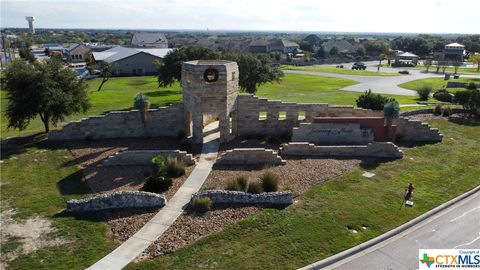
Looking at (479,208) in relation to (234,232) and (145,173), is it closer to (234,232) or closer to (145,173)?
(234,232)

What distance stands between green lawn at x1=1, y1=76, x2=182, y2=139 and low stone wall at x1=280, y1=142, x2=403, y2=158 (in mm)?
26323

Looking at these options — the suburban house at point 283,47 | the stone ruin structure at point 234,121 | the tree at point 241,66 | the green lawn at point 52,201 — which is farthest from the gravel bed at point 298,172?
the suburban house at point 283,47

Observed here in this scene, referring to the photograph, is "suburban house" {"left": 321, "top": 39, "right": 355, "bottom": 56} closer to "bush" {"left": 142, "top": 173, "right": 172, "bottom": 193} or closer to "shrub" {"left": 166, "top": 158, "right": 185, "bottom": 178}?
"shrub" {"left": 166, "top": 158, "right": 185, "bottom": 178}

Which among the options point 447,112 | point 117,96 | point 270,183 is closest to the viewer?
point 270,183

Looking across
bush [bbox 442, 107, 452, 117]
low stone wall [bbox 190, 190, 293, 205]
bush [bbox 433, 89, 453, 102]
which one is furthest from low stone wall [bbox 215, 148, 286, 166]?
bush [bbox 433, 89, 453, 102]

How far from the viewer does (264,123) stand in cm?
3431

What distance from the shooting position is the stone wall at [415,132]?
108 feet

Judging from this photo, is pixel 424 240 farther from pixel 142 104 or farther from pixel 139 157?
pixel 142 104

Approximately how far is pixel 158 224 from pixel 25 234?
6.52 meters

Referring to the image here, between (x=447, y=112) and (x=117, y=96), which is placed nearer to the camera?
(x=447, y=112)

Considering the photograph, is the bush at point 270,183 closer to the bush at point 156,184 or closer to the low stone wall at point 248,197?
the low stone wall at point 248,197

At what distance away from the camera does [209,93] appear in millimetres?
31125

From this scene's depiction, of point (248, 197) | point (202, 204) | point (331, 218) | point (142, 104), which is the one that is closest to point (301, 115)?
point (142, 104)

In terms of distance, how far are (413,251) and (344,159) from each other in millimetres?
11371
